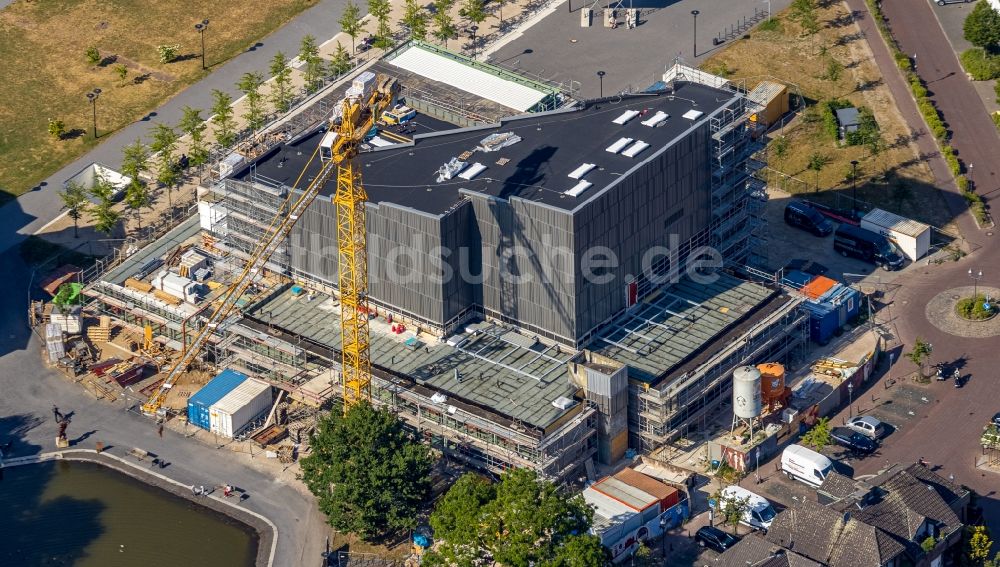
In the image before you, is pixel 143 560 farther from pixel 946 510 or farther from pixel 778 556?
pixel 946 510

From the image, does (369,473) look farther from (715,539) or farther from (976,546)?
(976,546)

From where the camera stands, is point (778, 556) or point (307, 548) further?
point (307, 548)

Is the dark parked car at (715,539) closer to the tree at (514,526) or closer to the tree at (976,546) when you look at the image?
the tree at (514,526)

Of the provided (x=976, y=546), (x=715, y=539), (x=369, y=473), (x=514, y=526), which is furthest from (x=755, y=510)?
(x=369, y=473)

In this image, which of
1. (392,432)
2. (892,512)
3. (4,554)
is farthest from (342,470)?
(892,512)

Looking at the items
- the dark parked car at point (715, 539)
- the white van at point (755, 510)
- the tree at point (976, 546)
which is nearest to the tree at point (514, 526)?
the dark parked car at point (715, 539)
